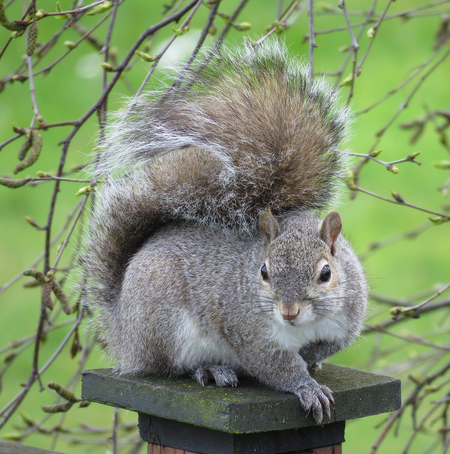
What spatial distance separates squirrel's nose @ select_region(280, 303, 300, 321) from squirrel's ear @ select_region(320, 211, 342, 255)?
0.23 meters

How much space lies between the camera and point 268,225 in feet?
4.97

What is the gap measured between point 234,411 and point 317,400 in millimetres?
175

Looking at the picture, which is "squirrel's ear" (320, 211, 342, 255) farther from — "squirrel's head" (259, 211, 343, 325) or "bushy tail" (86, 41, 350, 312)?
"bushy tail" (86, 41, 350, 312)

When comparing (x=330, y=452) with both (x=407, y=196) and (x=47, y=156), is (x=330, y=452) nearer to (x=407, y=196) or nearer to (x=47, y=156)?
(x=407, y=196)

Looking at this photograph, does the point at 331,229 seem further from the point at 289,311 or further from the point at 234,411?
the point at 234,411

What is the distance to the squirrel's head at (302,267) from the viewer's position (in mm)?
1393

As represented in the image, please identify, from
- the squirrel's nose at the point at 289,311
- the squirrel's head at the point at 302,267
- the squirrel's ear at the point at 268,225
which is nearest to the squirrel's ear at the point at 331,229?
the squirrel's head at the point at 302,267

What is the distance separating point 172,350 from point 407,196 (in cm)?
264

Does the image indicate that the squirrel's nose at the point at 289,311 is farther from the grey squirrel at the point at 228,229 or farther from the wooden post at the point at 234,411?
the wooden post at the point at 234,411

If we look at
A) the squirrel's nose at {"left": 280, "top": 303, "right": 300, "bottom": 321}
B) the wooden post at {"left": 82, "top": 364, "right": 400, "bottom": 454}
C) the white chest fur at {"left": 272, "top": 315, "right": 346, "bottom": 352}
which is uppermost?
the squirrel's nose at {"left": 280, "top": 303, "right": 300, "bottom": 321}

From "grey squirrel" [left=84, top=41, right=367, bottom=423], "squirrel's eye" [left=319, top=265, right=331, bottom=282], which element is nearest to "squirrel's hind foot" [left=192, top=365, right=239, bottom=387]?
"grey squirrel" [left=84, top=41, right=367, bottom=423]

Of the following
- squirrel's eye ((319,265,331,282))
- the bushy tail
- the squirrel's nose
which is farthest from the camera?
the bushy tail

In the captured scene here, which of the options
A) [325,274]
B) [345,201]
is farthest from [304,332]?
[345,201]

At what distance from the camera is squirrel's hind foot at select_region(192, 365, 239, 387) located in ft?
4.93
